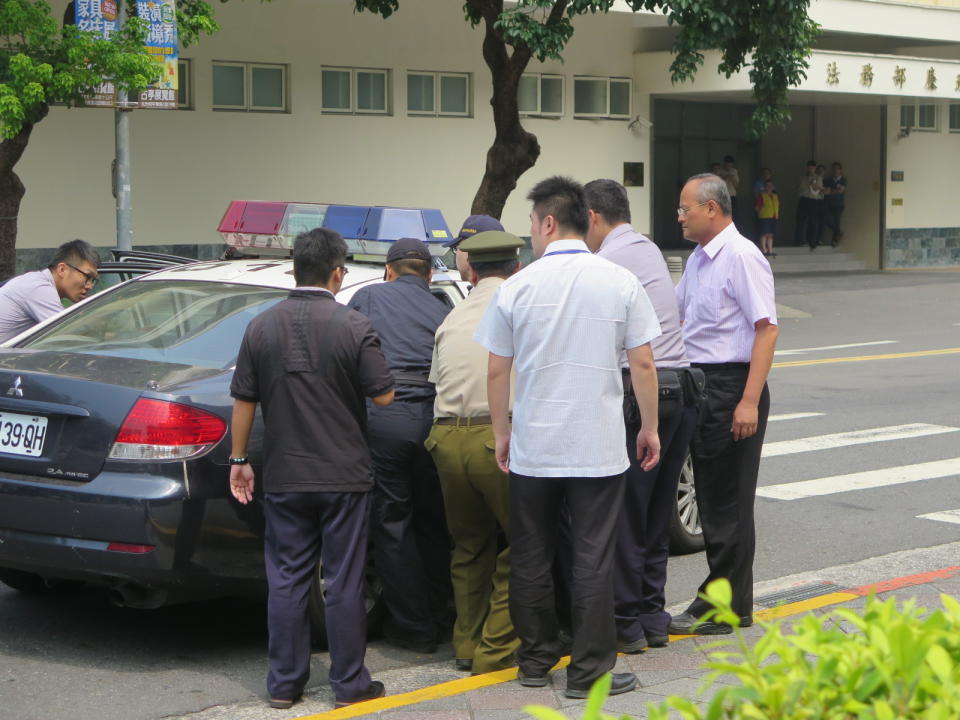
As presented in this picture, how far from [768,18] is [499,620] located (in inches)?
581

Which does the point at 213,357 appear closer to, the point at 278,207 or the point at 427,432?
the point at 427,432

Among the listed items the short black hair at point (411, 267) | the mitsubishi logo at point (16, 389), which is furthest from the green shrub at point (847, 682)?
the mitsubishi logo at point (16, 389)

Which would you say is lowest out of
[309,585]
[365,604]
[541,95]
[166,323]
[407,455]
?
[365,604]

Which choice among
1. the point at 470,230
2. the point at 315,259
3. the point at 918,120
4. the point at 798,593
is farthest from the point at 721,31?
the point at 918,120

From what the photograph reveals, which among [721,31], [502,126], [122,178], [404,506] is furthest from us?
[502,126]

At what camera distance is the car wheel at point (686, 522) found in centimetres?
716

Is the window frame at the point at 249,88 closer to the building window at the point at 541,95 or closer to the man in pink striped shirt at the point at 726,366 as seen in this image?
the building window at the point at 541,95

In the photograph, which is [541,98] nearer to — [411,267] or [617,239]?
[411,267]

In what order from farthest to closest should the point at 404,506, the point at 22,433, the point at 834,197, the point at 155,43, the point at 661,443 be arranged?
1. the point at 834,197
2. the point at 155,43
3. the point at 404,506
4. the point at 661,443
5. the point at 22,433

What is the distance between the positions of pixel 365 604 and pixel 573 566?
98cm

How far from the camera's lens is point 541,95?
24938 mm

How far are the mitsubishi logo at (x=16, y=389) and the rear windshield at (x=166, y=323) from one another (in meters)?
0.51

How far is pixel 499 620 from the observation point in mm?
5184

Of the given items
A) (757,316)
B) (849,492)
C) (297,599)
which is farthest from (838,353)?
(297,599)
